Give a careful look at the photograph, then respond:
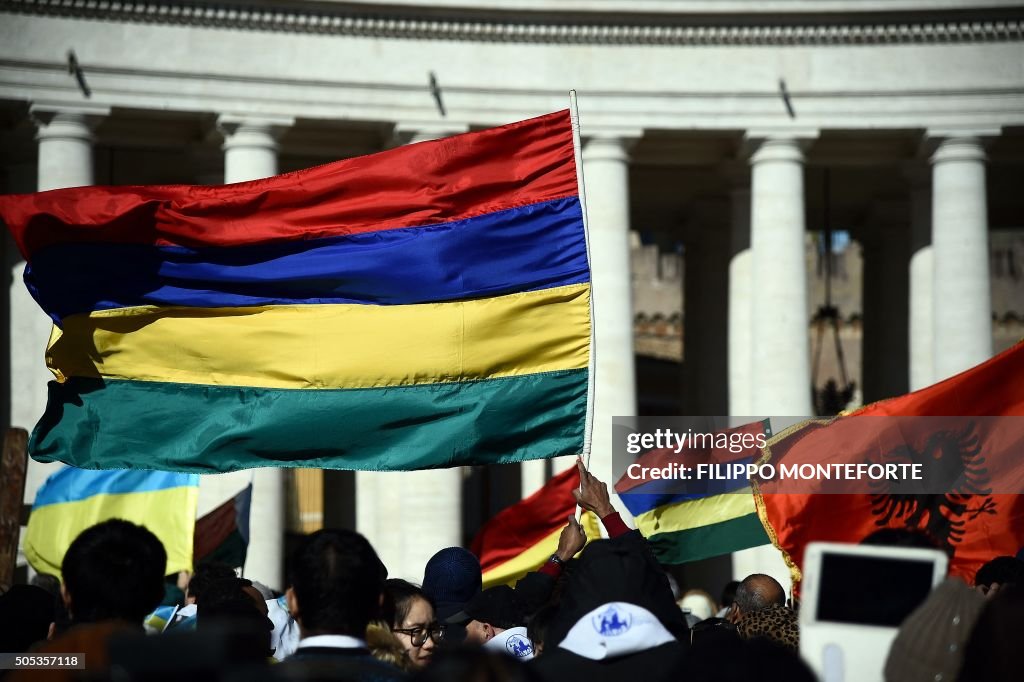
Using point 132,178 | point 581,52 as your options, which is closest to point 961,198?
point 581,52

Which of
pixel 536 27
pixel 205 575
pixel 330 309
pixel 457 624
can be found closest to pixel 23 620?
pixel 205 575

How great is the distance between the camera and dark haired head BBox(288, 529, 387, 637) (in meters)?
11.0

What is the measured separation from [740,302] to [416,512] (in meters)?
13.0

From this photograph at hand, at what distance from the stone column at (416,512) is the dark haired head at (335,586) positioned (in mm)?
34412

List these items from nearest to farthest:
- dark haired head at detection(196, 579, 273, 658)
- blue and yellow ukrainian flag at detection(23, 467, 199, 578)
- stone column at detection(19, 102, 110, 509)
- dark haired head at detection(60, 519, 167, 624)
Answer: dark haired head at detection(60, 519, 167, 624), dark haired head at detection(196, 579, 273, 658), blue and yellow ukrainian flag at detection(23, 467, 199, 578), stone column at detection(19, 102, 110, 509)

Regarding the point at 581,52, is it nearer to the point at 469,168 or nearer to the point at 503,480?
the point at 503,480

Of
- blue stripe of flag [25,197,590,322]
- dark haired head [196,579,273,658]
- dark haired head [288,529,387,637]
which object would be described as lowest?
dark haired head [196,579,273,658]

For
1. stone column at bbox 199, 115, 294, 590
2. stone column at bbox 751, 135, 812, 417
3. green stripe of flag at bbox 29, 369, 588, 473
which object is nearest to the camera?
green stripe of flag at bbox 29, 369, 588, 473

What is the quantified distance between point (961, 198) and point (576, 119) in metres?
30.7

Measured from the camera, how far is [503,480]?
6169 centimetres

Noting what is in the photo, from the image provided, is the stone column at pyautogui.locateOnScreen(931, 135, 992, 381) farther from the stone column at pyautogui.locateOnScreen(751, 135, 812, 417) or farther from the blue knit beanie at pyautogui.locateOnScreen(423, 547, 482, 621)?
the blue knit beanie at pyautogui.locateOnScreen(423, 547, 482, 621)

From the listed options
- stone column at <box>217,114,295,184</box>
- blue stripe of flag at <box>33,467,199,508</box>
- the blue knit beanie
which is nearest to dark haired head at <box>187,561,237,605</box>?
the blue knit beanie

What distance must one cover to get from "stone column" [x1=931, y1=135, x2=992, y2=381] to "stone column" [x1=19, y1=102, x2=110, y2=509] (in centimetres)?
2504

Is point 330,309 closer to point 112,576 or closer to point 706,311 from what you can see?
point 112,576
